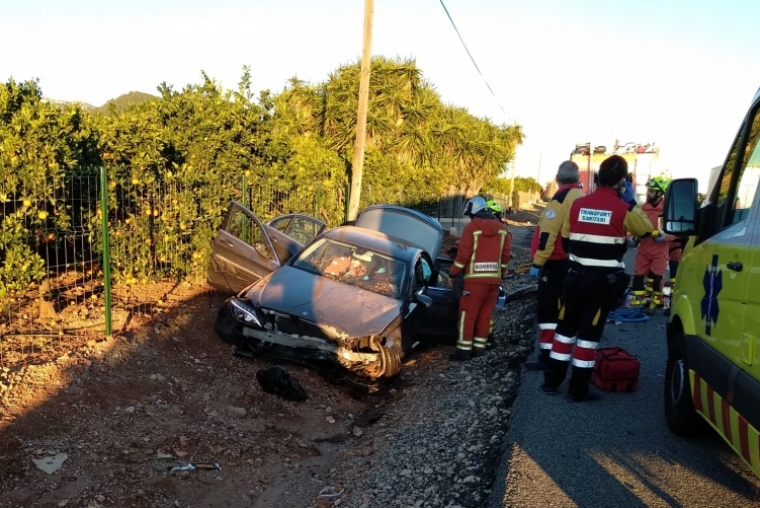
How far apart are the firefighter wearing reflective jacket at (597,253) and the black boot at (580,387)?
0.01 m

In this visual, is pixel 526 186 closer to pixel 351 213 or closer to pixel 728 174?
pixel 351 213

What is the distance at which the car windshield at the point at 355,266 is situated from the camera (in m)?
7.03

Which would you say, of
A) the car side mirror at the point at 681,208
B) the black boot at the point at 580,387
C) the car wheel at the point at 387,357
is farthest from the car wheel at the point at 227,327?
the car side mirror at the point at 681,208

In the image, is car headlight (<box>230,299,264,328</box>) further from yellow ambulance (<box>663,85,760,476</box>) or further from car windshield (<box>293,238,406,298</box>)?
yellow ambulance (<box>663,85,760,476</box>)

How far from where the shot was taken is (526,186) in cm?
6812

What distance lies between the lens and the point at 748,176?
354cm

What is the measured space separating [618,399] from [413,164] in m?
20.8

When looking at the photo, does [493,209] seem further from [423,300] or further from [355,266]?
[355,266]

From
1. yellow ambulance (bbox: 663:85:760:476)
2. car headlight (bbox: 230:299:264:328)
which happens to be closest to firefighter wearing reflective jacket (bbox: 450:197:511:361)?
car headlight (bbox: 230:299:264:328)

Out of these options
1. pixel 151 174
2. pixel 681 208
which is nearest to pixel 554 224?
pixel 681 208

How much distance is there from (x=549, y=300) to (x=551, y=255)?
1.54ft

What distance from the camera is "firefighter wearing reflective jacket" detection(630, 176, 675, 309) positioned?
8.62 meters

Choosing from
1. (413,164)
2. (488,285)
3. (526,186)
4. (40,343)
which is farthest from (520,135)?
(526,186)

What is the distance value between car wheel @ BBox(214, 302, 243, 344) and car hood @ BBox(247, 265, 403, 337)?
30 centimetres
